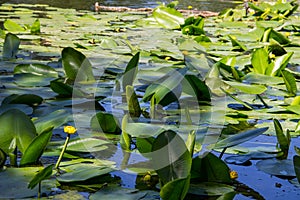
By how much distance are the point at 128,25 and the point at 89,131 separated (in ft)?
7.27

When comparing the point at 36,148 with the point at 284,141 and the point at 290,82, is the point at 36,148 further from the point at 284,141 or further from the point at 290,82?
the point at 290,82

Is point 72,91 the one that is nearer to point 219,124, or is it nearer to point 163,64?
point 219,124

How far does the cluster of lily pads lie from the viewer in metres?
1.08

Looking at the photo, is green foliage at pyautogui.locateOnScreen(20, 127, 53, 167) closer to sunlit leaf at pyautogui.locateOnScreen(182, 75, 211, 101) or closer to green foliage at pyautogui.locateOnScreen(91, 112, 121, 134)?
green foliage at pyautogui.locateOnScreen(91, 112, 121, 134)

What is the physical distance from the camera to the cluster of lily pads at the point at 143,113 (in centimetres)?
108

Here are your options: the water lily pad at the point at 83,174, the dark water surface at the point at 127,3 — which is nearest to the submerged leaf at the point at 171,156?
the water lily pad at the point at 83,174

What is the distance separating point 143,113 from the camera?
1.60 m

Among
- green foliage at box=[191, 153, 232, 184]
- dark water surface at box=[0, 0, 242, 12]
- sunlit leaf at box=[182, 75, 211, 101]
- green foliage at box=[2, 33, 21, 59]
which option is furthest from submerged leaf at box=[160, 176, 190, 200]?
dark water surface at box=[0, 0, 242, 12]

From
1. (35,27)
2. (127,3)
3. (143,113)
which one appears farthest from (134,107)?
(127,3)

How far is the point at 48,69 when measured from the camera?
6.56ft

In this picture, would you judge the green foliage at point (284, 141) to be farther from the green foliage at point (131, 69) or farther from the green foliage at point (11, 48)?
the green foliage at point (11, 48)

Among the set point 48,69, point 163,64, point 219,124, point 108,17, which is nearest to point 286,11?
point 108,17

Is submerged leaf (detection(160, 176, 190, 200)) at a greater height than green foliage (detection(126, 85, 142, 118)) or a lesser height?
greater

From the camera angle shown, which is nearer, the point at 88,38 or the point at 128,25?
the point at 88,38
